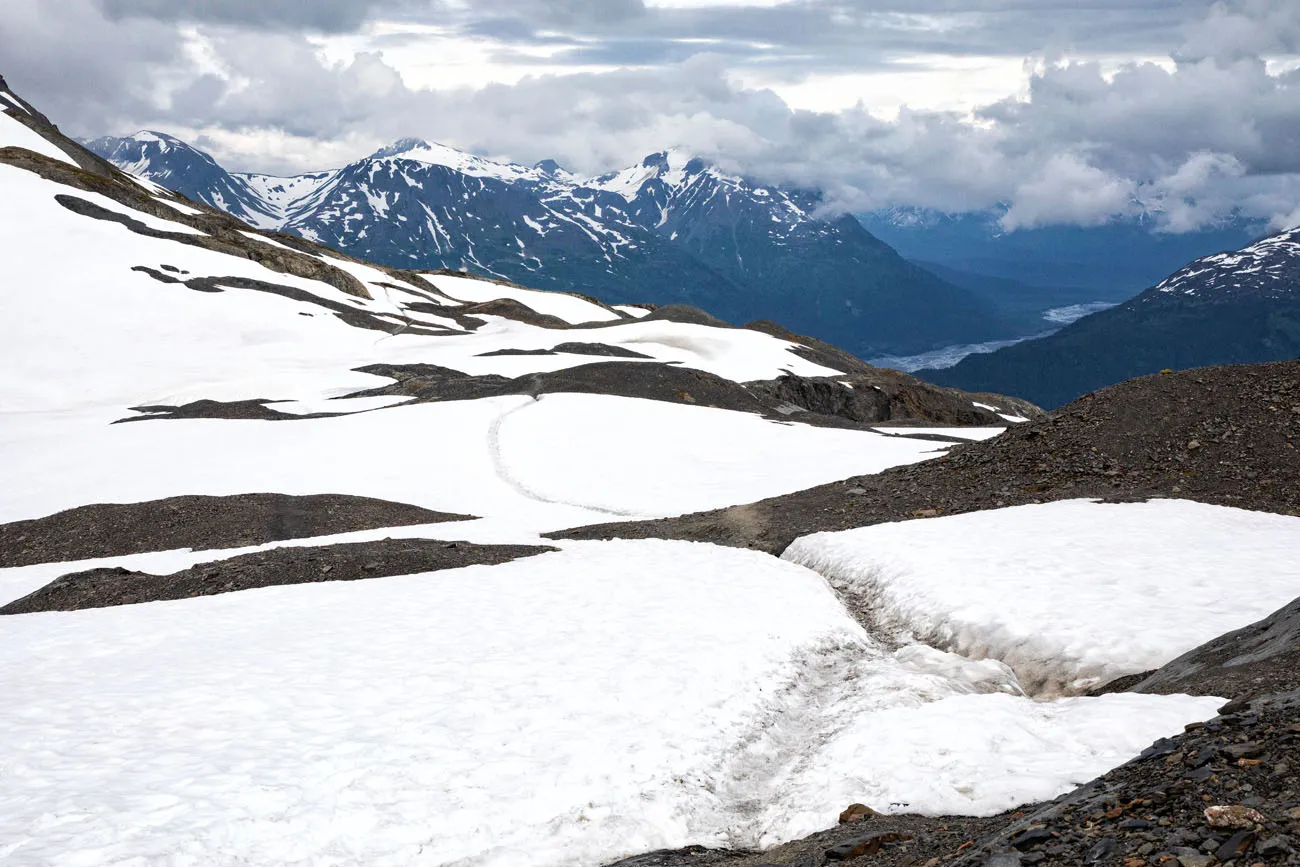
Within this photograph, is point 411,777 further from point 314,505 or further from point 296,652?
point 314,505

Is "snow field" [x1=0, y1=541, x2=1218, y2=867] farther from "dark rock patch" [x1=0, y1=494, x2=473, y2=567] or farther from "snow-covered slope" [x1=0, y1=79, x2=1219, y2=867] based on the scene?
"dark rock patch" [x1=0, y1=494, x2=473, y2=567]

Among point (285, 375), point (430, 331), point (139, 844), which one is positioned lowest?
point (139, 844)

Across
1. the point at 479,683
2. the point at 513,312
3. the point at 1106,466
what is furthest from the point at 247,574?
Result: the point at 513,312

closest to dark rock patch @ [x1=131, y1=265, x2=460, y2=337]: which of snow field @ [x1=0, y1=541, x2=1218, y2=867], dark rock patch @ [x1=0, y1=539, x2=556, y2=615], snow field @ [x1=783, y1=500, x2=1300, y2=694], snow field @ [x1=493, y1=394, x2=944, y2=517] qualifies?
snow field @ [x1=493, y1=394, x2=944, y2=517]

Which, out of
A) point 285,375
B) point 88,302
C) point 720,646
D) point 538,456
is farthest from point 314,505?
point 88,302

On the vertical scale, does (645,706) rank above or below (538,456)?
below

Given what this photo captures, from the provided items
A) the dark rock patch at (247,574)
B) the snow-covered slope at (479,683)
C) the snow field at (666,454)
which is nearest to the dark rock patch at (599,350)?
the snow field at (666,454)

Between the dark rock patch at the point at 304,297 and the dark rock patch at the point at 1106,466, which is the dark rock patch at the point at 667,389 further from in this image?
the dark rock patch at the point at 304,297

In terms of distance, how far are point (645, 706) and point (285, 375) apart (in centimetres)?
5839

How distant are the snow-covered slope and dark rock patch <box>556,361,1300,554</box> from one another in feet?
14.6

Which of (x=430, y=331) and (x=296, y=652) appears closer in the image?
(x=296, y=652)

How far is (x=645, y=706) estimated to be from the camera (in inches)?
579

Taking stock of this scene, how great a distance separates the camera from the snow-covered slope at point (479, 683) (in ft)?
37.3

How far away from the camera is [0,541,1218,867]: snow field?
11.0 metres
